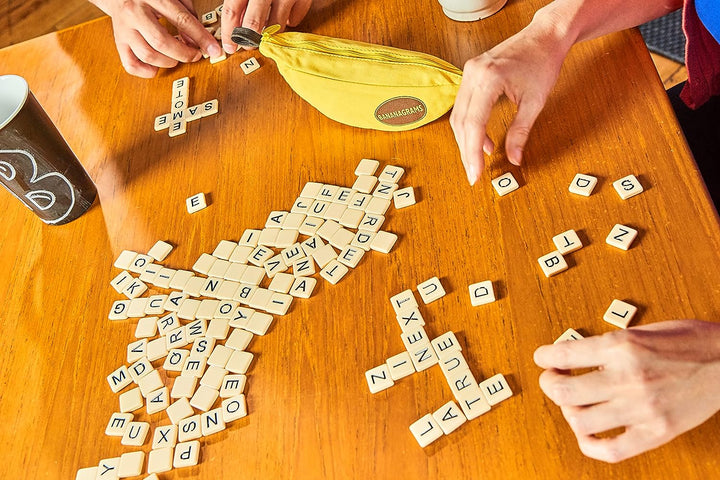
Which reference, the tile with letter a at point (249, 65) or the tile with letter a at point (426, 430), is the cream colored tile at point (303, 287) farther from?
the tile with letter a at point (249, 65)

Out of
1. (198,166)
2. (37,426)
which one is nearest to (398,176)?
(198,166)

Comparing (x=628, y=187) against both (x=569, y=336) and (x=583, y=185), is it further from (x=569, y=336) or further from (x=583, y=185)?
(x=569, y=336)

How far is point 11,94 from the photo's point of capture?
3.48 ft

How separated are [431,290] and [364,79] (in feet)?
1.19

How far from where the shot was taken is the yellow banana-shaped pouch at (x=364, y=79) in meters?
1.02

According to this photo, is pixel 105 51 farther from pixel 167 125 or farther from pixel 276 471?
pixel 276 471

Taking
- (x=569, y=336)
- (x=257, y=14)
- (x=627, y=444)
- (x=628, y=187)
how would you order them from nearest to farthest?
(x=627, y=444) < (x=569, y=336) < (x=628, y=187) < (x=257, y=14)

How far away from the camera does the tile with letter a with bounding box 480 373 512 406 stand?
0.77 meters

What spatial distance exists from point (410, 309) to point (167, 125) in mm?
636

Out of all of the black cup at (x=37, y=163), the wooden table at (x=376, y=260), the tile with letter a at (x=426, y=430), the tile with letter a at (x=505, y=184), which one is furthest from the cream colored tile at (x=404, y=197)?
the black cup at (x=37, y=163)

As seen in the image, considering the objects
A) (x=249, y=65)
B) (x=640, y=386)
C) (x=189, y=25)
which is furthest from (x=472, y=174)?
(x=189, y=25)

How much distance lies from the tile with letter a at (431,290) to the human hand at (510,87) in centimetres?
17

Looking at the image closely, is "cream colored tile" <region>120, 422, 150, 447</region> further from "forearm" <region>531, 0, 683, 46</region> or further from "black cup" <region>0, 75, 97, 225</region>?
"forearm" <region>531, 0, 683, 46</region>

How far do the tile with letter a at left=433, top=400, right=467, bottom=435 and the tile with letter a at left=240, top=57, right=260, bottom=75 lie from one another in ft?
2.54
